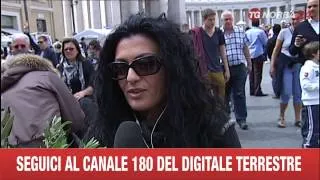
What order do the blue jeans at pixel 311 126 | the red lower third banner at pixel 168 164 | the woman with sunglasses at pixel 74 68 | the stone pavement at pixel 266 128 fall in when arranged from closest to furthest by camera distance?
the red lower third banner at pixel 168 164, the blue jeans at pixel 311 126, the stone pavement at pixel 266 128, the woman with sunglasses at pixel 74 68

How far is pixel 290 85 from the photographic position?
489 centimetres

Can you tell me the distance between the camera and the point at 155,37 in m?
1.46

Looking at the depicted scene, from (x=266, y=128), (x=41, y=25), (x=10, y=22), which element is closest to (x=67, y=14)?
(x=266, y=128)

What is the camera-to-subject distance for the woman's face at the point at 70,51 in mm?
5375

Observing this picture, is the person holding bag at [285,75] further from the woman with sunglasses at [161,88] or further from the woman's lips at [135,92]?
the woman's lips at [135,92]

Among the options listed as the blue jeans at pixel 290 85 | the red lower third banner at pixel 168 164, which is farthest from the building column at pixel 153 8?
the blue jeans at pixel 290 85

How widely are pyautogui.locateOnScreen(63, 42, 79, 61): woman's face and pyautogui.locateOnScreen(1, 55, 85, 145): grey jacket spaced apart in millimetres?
2144

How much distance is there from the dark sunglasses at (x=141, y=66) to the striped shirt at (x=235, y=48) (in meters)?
3.98

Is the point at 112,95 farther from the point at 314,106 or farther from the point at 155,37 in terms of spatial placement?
the point at 314,106

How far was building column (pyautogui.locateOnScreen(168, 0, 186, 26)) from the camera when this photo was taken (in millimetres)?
1441

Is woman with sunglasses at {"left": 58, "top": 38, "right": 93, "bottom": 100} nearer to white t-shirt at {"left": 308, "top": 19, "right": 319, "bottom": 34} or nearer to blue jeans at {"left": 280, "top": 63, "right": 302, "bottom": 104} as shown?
blue jeans at {"left": 280, "top": 63, "right": 302, "bottom": 104}

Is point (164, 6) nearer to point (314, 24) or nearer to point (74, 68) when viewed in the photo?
point (314, 24)

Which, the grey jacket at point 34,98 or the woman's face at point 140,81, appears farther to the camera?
the grey jacket at point 34,98

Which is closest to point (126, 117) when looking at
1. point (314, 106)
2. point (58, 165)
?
point (58, 165)
